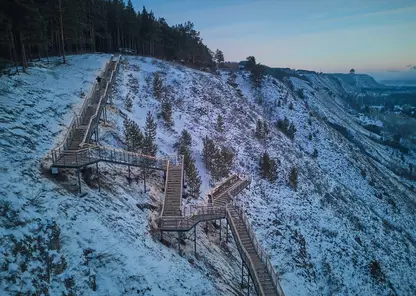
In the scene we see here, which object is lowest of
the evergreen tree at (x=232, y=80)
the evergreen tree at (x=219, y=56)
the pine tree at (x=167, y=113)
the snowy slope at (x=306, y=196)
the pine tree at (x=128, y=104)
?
the snowy slope at (x=306, y=196)

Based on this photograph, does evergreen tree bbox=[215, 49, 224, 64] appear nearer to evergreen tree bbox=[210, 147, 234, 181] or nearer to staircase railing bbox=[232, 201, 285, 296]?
evergreen tree bbox=[210, 147, 234, 181]

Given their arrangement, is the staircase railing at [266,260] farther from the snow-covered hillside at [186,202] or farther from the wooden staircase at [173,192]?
the wooden staircase at [173,192]

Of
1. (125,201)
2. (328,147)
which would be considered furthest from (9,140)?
(328,147)

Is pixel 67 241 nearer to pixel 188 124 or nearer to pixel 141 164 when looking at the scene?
pixel 141 164

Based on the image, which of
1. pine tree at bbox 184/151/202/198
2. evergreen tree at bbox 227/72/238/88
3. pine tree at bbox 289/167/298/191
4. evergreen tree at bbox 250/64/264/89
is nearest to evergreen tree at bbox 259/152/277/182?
pine tree at bbox 289/167/298/191

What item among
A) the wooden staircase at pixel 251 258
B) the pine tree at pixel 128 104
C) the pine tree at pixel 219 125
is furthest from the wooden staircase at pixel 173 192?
the pine tree at pixel 219 125
